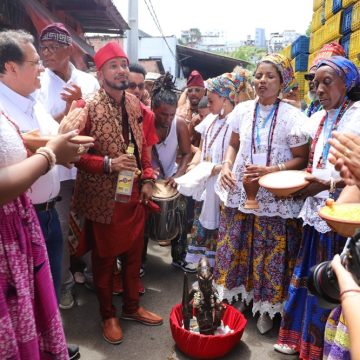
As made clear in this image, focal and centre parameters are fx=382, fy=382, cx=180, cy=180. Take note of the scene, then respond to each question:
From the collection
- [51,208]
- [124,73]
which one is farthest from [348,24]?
[51,208]

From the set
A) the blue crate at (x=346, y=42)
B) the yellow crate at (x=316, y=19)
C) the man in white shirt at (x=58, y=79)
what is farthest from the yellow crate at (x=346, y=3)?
the man in white shirt at (x=58, y=79)

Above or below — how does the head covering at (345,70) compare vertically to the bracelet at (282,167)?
above

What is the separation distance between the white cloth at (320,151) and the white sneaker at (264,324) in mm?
981

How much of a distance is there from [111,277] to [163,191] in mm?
920

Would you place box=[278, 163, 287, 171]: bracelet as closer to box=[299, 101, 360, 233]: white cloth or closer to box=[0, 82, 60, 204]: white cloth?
box=[299, 101, 360, 233]: white cloth

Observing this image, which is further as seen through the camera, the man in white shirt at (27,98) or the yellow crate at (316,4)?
the yellow crate at (316,4)

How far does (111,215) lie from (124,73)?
1.05m

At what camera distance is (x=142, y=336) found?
116 inches

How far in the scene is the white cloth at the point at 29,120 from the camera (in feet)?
6.66

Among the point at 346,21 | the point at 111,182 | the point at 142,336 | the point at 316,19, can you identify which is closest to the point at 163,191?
the point at 111,182

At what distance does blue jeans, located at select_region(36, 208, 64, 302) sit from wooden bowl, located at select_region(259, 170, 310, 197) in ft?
4.19

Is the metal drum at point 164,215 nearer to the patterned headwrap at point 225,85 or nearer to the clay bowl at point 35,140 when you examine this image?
the patterned headwrap at point 225,85

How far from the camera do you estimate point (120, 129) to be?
2779 mm

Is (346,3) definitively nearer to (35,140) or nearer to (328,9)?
(328,9)
